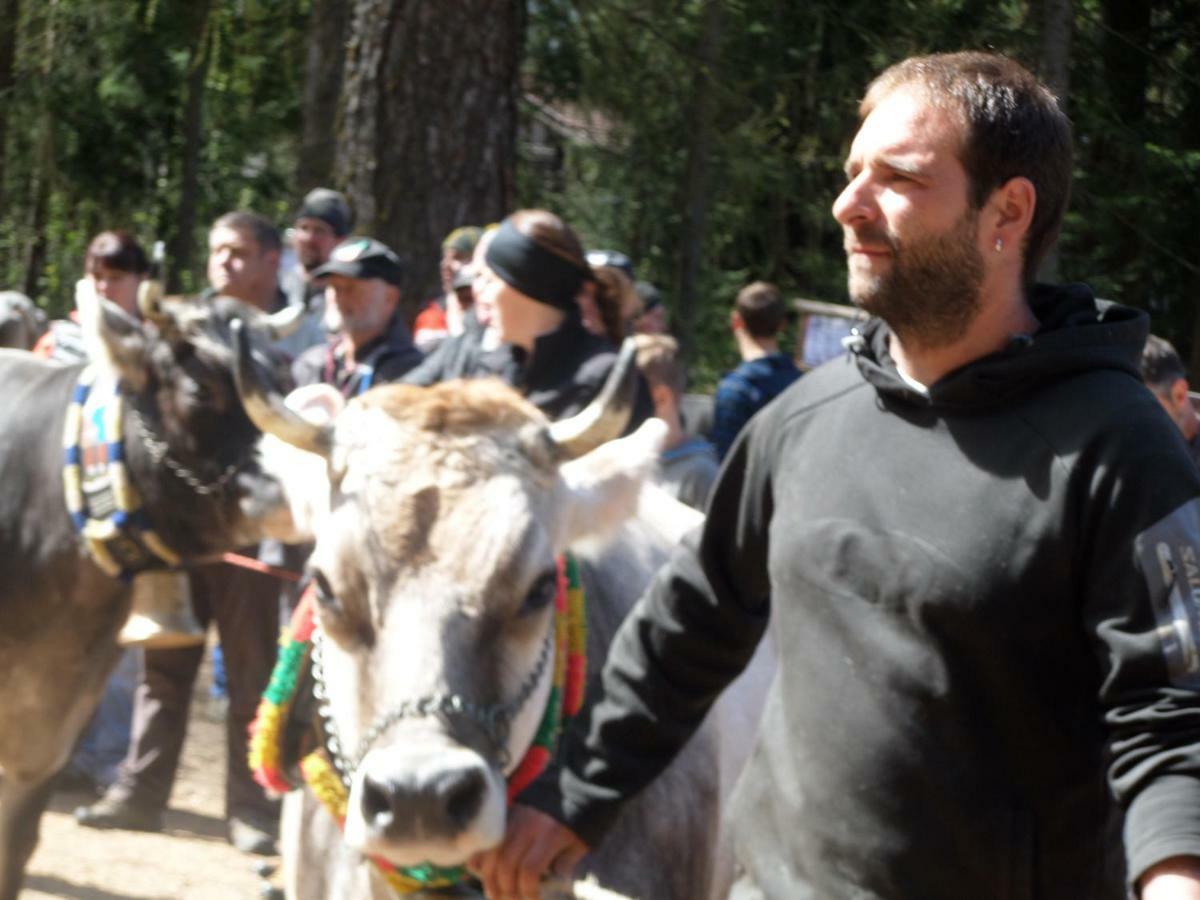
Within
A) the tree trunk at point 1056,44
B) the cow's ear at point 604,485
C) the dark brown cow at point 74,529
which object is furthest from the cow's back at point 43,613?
the tree trunk at point 1056,44

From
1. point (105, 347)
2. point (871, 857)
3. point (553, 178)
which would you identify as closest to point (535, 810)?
point (871, 857)

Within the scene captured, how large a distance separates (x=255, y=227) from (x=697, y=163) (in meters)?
3.46

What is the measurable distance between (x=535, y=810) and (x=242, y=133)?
1491 cm

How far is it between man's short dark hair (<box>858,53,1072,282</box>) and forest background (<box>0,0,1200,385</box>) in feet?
12.2

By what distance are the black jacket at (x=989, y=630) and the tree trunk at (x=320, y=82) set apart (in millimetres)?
A: 10058

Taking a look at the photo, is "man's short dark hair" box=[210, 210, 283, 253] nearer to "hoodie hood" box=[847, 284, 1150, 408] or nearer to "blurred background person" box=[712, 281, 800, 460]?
"blurred background person" box=[712, 281, 800, 460]

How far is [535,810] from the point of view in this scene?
3.07m

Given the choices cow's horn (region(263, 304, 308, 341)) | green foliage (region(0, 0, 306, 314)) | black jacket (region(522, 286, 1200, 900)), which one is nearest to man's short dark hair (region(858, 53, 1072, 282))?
black jacket (region(522, 286, 1200, 900))

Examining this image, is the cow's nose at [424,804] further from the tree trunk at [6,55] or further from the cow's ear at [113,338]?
the tree trunk at [6,55]

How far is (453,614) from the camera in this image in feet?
11.2

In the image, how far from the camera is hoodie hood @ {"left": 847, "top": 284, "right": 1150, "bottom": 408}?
2359 mm

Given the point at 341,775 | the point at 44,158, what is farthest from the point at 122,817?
the point at 44,158

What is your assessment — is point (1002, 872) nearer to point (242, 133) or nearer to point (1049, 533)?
point (1049, 533)

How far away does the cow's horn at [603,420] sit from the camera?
12.9 ft
